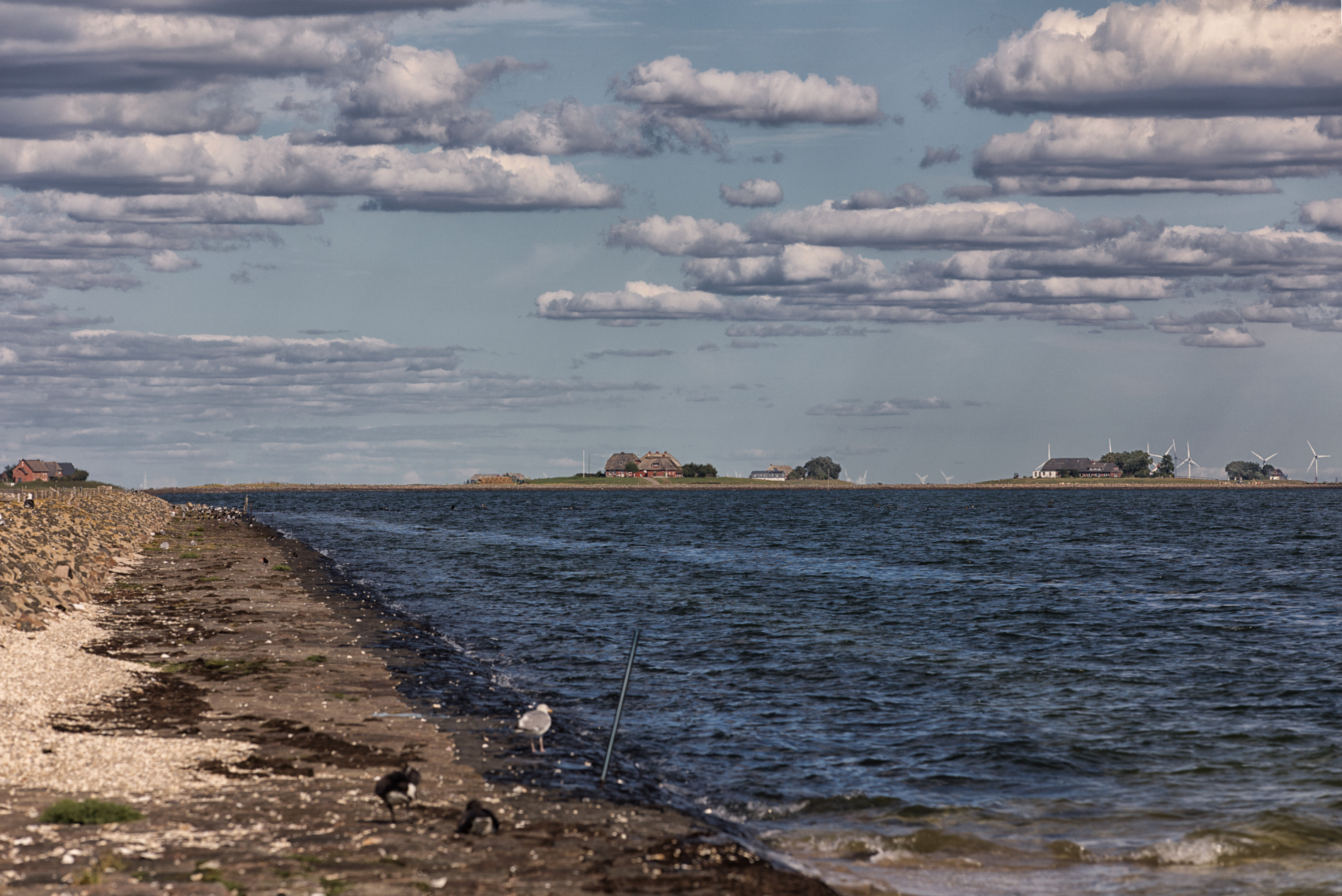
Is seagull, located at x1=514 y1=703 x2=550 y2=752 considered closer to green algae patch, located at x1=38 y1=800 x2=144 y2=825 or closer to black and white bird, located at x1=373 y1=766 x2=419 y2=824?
black and white bird, located at x1=373 y1=766 x2=419 y2=824

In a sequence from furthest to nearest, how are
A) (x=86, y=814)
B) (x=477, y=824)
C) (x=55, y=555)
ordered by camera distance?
(x=55, y=555)
(x=477, y=824)
(x=86, y=814)

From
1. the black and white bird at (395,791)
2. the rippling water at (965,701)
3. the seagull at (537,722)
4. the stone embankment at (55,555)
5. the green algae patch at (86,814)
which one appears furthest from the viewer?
the stone embankment at (55,555)

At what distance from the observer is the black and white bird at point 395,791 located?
1516 cm

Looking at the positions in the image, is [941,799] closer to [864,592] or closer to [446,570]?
[864,592]

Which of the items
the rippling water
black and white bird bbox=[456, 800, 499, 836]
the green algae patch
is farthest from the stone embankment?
black and white bird bbox=[456, 800, 499, 836]

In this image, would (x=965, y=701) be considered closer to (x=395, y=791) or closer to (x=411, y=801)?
(x=411, y=801)

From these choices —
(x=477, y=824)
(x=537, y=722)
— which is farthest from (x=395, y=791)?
(x=537, y=722)

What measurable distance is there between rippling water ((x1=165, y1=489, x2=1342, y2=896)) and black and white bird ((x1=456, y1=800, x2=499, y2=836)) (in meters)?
4.30

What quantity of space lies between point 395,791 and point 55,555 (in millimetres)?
35563

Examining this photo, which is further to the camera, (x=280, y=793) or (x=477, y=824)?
(x=280, y=793)

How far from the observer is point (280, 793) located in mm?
16250

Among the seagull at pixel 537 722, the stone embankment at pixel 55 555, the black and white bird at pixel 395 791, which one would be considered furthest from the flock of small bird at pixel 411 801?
the stone embankment at pixel 55 555

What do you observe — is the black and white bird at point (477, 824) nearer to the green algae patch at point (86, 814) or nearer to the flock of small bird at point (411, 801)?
the flock of small bird at point (411, 801)

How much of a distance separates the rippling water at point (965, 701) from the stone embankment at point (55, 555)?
484 inches
